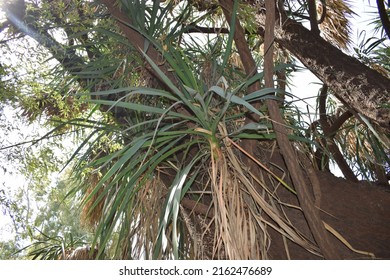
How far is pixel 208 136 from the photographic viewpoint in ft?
5.08

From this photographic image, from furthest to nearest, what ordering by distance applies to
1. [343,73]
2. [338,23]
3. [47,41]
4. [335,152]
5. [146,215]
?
[338,23] < [47,41] < [335,152] < [343,73] < [146,215]

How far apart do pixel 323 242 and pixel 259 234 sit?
0.19m

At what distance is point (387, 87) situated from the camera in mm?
2006

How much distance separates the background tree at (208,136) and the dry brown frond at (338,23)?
98 centimetres

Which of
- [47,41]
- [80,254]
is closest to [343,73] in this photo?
[47,41]

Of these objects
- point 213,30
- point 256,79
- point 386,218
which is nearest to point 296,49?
point 213,30

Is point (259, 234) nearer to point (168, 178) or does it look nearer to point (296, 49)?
point (168, 178)

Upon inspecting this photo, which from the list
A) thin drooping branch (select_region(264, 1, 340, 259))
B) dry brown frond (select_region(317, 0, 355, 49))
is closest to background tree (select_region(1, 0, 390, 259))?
thin drooping branch (select_region(264, 1, 340, 259))

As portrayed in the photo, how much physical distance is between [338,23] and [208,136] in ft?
6.97

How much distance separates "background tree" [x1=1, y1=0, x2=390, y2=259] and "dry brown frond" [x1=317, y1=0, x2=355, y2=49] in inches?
38.7

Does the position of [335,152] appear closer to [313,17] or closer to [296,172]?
[313,17]

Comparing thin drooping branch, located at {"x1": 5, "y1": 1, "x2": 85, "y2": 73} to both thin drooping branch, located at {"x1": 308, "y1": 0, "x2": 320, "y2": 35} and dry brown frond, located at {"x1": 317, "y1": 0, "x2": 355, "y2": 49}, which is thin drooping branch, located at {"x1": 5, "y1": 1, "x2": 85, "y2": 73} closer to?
thin drooping branch, located at {"x1": 308, "y1": 0, "x2": 320, "y2": 35}

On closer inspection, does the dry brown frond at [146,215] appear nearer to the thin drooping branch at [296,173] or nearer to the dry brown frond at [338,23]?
the thin drooping branch at [296,173]

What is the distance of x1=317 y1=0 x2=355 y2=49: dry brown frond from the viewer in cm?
335
